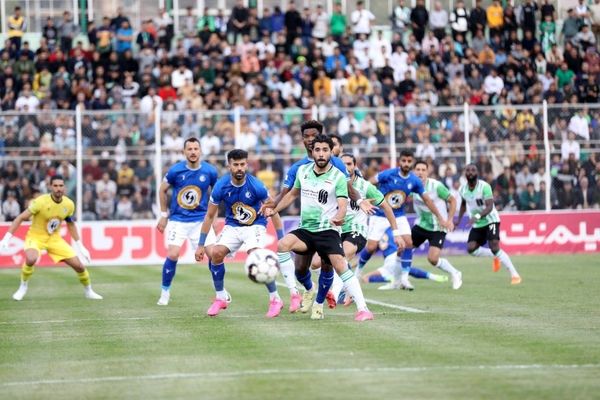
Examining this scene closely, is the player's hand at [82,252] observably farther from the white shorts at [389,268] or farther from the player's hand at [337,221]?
the player's hand at [337,221]

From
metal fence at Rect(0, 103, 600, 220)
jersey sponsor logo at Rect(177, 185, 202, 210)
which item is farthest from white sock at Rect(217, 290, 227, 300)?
metal fence at Rect(0, 103, 600, 220)

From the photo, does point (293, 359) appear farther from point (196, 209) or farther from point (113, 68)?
point (113, 68)

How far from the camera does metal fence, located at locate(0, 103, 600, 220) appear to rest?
30.6 meters

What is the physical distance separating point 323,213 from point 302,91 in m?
20.9

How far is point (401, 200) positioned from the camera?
68.3 ft

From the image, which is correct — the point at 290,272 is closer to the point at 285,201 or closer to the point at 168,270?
the point at 285,201

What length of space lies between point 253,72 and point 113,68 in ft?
13.2

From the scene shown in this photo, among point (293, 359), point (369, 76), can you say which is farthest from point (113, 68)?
point (293, 359)

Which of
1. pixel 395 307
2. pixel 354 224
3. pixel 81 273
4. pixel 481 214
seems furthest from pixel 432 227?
pixel 81 273

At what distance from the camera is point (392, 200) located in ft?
68.3

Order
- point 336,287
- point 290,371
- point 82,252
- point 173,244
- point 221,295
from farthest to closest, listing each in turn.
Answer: point 82,252 < point 173,244 < point 336,287 < point 221,295 < point 290,371

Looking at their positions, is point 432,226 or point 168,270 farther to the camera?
point 432,226

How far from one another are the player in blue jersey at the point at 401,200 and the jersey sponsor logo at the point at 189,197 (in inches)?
148

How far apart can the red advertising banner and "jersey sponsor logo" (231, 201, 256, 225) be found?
15.8 meters
